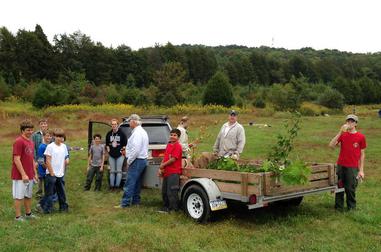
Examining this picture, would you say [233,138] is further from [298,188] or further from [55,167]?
[55,167]

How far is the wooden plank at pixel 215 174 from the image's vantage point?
688cm

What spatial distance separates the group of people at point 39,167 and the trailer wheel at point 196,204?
7.97ft

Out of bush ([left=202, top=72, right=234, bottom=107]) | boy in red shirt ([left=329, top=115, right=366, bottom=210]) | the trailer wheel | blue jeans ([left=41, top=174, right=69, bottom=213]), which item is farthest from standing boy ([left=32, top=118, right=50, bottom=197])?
bush ([left=202, top=72, right=234, bottom=107])

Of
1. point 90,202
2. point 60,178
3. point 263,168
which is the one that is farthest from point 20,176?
point 263,168

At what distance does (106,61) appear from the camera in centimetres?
6781

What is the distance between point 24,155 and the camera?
23.9 ft

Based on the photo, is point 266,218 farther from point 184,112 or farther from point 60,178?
point 184,112

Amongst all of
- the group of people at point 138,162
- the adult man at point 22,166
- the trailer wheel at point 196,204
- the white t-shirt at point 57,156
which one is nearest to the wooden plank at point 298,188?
the group of people at point 138,162

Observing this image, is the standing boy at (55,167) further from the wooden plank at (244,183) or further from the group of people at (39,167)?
the wooden plank at (244,183)

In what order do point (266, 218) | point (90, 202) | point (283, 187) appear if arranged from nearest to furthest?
point (283, 187)
point (266, 218)
point (90, 202)

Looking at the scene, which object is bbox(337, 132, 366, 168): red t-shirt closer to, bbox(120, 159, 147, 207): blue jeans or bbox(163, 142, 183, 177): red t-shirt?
bbox(163, 142, 183, 177): red t-shirt

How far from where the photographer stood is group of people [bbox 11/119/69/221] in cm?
723

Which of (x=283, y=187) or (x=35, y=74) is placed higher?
(x=35, y=74)

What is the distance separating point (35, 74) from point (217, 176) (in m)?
59.9
